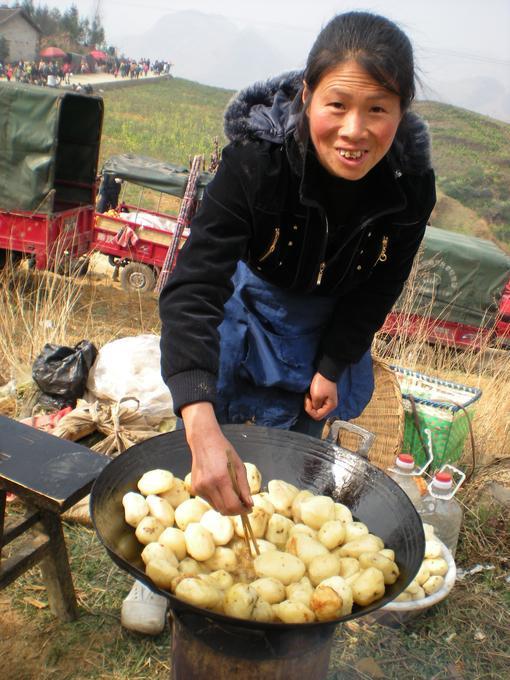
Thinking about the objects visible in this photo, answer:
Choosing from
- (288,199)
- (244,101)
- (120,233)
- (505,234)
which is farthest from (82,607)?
(505,234)

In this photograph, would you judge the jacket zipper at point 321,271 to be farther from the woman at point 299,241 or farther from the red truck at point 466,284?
the red truck at point 466,284

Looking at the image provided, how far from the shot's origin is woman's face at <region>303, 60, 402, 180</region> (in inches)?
57.5

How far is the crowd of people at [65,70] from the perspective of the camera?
1346 inches

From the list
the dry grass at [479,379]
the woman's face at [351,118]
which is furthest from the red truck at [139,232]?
the woman's face at [351,118]

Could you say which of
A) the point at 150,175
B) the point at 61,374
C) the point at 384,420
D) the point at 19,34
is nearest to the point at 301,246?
the point at 384,420

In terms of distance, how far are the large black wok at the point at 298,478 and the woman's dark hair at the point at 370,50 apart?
0.95 m

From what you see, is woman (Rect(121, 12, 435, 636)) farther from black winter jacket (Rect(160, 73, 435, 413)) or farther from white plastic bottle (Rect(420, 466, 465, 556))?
white plastic bottle (Rect(420, 466, 465, 556))

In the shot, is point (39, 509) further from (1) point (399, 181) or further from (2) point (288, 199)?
(1) point (399, 181)

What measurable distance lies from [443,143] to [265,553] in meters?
35.1

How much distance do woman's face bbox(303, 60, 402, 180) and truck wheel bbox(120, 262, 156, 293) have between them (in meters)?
8.47

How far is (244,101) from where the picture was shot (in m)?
1.85

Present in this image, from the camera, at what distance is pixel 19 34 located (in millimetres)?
53094

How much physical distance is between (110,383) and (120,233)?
6.07m

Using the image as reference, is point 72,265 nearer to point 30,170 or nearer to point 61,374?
point 30,170
